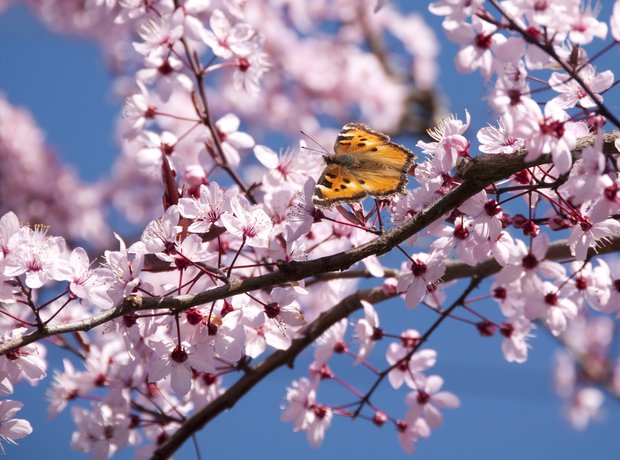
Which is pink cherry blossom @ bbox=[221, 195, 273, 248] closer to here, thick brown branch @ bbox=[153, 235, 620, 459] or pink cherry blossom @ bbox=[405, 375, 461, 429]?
thick brown branch @ bbox=[153, 235, 620, 459]

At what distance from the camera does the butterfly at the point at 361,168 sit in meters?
1.97

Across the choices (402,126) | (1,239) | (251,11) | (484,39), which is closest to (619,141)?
(484,39)

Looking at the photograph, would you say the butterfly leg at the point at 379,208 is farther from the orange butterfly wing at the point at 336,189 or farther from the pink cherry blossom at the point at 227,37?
the pink cherry blossom at the point at 227,37

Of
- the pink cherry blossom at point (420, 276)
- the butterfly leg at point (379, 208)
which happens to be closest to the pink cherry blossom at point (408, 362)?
the pink cherry blossom at point (420, 276)

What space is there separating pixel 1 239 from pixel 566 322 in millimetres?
1671

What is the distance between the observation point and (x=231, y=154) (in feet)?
9.77

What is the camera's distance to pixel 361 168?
2146 millimetres

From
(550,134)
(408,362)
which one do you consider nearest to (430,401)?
(408,362)

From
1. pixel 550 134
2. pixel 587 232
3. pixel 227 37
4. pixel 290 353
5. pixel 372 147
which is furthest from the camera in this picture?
pixel 227 37

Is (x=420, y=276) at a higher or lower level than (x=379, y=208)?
lower

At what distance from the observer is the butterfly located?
6.47 feet

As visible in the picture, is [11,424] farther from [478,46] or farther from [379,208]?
[478,46]

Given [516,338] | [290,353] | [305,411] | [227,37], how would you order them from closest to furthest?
[290,353] → [516,338] → [305,411] → [227,37]

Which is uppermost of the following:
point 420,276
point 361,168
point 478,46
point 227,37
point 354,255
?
point 227,37
